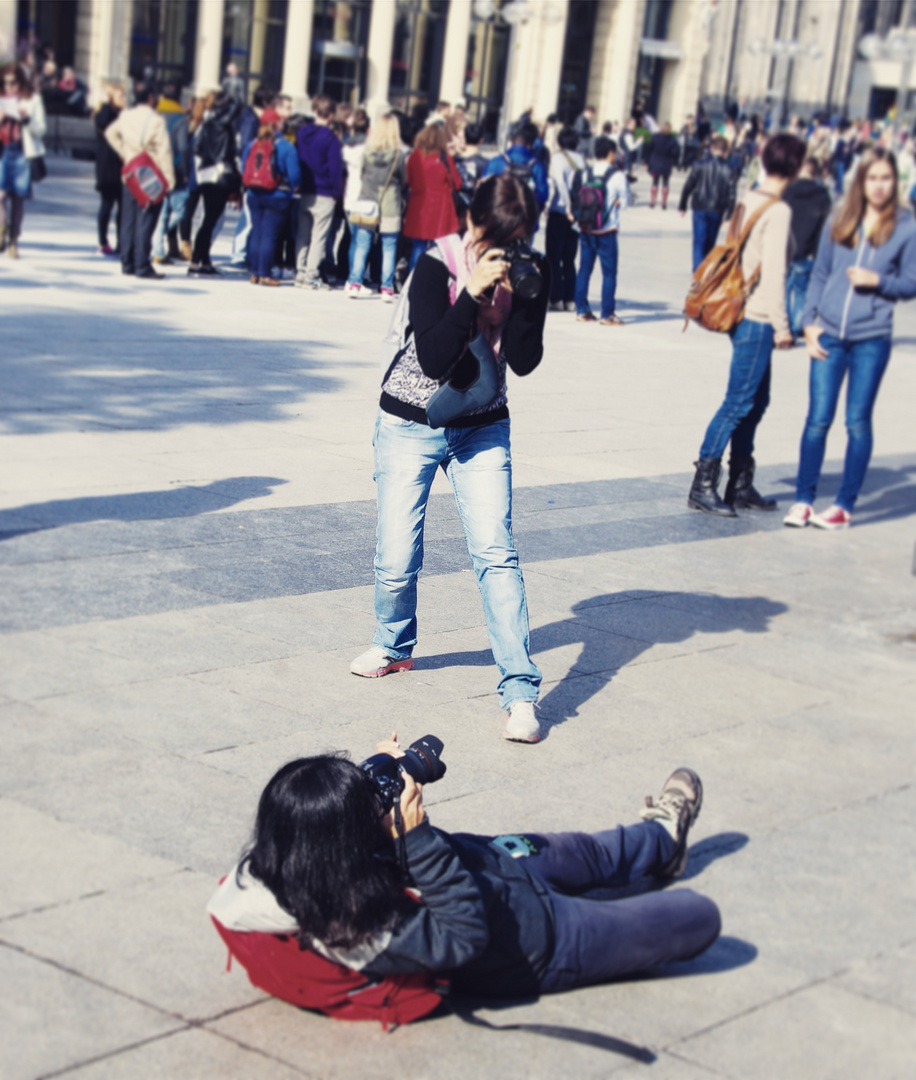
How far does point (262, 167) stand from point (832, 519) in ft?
28.2

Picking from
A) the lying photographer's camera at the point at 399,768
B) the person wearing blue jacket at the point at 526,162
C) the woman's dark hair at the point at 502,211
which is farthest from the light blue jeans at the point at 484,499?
the person wearing blue jacket at the point at 526,162

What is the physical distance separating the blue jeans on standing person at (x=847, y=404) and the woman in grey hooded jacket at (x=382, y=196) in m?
7.80

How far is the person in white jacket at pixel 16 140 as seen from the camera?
1430 centimetres

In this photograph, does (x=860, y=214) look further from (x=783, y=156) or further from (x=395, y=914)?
(x=395, y=914)

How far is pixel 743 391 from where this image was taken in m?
8.06

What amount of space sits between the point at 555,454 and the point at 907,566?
2326 mm

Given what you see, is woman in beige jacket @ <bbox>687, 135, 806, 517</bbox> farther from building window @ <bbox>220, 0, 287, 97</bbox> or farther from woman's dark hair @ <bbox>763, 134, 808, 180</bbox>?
building window @ <bbox>220, 0, 287, 97</bbox>

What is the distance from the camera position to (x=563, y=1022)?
3197mm

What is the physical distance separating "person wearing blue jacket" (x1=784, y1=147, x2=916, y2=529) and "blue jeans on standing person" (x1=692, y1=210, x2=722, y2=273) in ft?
32.1

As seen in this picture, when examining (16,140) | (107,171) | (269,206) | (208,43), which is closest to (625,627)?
(269,206)

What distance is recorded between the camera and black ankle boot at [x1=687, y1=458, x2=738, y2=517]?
816 cm

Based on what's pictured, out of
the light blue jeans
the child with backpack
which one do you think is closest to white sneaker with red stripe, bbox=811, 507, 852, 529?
the light blue jeans

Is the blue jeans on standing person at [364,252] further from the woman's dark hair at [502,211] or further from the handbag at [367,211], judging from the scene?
the woman's dark hair at [502,211]

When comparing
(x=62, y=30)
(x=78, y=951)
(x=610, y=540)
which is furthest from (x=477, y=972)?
(x=62, y=30)
